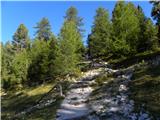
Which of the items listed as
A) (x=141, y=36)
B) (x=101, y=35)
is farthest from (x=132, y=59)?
(x=101, y=35)

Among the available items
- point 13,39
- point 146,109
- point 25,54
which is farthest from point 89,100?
point 13,39

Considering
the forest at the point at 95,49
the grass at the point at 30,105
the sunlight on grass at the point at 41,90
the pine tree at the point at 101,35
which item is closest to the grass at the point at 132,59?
the forest at the point at 95,49

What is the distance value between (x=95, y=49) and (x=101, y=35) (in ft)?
10.3

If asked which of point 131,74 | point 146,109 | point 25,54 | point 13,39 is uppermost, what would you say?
point 13,39

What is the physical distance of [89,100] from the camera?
4059 cm

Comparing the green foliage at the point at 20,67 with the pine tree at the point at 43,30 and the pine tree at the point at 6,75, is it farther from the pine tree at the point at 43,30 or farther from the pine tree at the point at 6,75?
the pine tree at the point at 43,30

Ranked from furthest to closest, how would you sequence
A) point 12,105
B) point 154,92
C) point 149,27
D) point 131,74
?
point 149,27
point 12,105
point 131,74
point 154,92

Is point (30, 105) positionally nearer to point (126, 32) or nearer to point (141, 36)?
point (126, 32)

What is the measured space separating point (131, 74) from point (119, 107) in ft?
49.0

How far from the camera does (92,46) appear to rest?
250ft

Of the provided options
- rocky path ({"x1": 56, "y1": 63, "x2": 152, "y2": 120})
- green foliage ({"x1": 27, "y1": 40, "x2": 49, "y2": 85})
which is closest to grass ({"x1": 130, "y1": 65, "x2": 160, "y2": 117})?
rocky path ({"x1": 56, "y1": 63, "x2": 152, "y2": 120})

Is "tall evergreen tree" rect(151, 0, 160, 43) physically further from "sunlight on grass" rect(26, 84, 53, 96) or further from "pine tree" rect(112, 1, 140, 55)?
"sunlight on grass" rect(26, 84, 53, 96)

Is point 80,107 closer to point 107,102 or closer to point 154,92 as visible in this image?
point 107,102

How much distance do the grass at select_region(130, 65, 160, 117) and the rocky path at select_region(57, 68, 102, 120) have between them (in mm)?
5314
